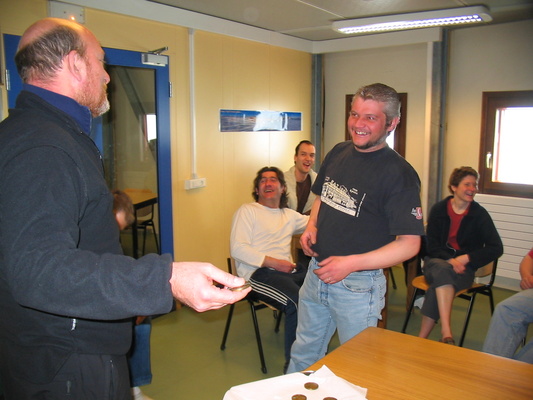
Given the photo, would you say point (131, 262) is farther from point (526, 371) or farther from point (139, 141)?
point (139, 141)

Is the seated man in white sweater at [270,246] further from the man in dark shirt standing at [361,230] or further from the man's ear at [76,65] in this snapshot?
the man's ear at [76,65]

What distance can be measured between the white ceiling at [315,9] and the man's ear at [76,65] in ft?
9.16

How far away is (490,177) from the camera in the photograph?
4820 mm

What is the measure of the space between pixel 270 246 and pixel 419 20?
8.38 ft

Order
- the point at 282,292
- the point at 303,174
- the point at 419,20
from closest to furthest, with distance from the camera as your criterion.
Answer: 1. the point at 282,292
2. the point at 419,20
3. the point at 303,174

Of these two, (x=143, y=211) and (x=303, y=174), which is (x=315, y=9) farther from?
(x=143, y=211)

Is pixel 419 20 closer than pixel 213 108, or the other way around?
pixel 419 20

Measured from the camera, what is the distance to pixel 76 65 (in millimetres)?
1167

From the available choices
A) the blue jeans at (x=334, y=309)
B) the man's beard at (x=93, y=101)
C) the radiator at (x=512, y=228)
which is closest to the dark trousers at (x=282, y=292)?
the blue jeans at (x=334, y=309)

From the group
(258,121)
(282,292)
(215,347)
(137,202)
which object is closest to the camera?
(282,292)

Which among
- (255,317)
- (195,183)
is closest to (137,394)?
(255,317)

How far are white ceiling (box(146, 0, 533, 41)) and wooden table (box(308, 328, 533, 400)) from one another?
9.98 ft

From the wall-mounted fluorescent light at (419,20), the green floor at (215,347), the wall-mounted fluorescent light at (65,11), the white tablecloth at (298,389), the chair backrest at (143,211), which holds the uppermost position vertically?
the wall-mounted fluorescent light at (419,20)

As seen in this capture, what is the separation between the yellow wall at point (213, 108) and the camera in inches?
150
